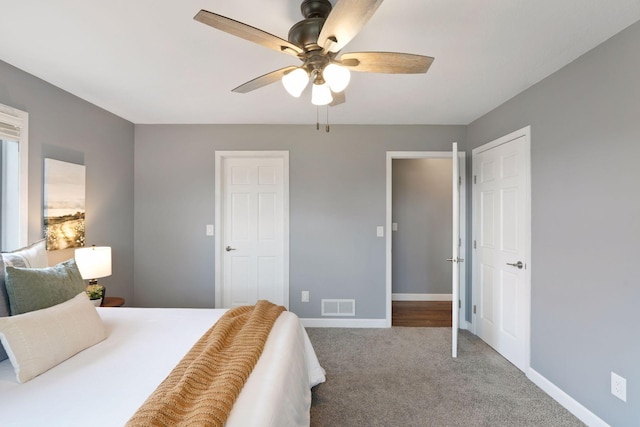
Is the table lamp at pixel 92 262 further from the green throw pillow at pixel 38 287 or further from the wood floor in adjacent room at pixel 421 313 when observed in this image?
the wood floor in adjacent room at pixel 421 313

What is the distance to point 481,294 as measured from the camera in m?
3.13

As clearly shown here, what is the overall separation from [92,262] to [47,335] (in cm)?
123

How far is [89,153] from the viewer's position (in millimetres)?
2777

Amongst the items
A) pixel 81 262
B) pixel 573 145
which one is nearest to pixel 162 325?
pixel 81 262

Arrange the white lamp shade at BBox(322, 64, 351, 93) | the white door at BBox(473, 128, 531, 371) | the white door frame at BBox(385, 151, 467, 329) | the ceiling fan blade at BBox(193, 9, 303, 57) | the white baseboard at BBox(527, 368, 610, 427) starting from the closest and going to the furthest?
the ceiling fan blade at BBox(193, 9, 303, 57) < the white lamp shade at BBox(322, 64, 351, 93) < the white baseboard at BBox(527, 368, 610, 427) < the white door at BBox(473, 128, 531, 371) < the white door frame at BBox(385, 151, 467, 329)

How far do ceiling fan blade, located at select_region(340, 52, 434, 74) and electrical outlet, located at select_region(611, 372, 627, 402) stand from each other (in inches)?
81.8

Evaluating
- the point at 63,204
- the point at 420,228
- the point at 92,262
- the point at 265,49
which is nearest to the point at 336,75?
the point at 265,49

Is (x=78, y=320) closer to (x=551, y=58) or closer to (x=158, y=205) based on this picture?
(x=158, y=205)

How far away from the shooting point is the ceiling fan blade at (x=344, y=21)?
1018 millimetres

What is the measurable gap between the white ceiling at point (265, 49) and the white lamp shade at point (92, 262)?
4.55 ft

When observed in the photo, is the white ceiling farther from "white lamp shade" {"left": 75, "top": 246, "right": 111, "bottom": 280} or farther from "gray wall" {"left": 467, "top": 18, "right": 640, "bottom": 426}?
"white lamp shade" {"left": 75, "top": 246, "right": 111, "bottom": 280}

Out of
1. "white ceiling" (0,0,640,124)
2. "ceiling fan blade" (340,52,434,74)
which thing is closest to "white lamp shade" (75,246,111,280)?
"white ceiling" (0,0,640,124)

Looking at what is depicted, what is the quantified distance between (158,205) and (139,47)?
2032 millimetres

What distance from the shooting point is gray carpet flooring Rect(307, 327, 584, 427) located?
1912 millimetres
